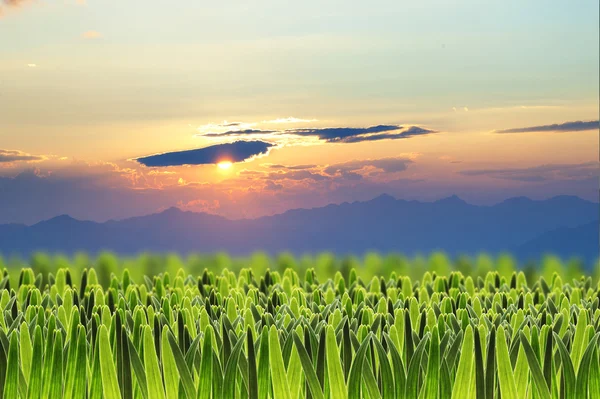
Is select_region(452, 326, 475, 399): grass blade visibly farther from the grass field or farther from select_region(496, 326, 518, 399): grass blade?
select_region(496, 326, 518, 399): grass blade

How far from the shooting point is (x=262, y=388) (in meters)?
2.73

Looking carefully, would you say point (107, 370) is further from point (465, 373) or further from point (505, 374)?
point (505, 374)

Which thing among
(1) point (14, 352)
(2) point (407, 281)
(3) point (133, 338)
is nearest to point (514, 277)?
(2) point (407, 281)

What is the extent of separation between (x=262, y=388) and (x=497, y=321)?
1474 mm

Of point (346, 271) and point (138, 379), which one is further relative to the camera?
point (346, 271)

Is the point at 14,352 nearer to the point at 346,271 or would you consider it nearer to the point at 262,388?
the point at 262,388

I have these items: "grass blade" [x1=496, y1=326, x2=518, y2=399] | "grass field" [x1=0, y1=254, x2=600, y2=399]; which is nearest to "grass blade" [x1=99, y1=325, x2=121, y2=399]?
"grass field" [x1=0, y1=254, x2=600, y2=399]

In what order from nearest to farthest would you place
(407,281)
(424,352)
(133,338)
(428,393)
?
(428,393)
(424,352)
(133,338)
(407,281)

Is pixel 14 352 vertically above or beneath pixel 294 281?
above

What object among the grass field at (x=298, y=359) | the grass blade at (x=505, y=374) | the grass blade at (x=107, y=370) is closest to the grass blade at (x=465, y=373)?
the grass field at (x=298, y=359)

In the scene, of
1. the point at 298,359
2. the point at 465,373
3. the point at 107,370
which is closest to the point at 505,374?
the point at 465,373

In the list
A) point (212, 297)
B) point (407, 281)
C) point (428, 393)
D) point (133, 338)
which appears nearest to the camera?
point (428, 393)

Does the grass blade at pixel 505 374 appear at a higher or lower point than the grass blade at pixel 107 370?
lower

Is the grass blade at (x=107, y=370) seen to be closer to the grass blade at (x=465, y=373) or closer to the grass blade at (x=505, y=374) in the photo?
the grass blade at (x=465, y=373)
